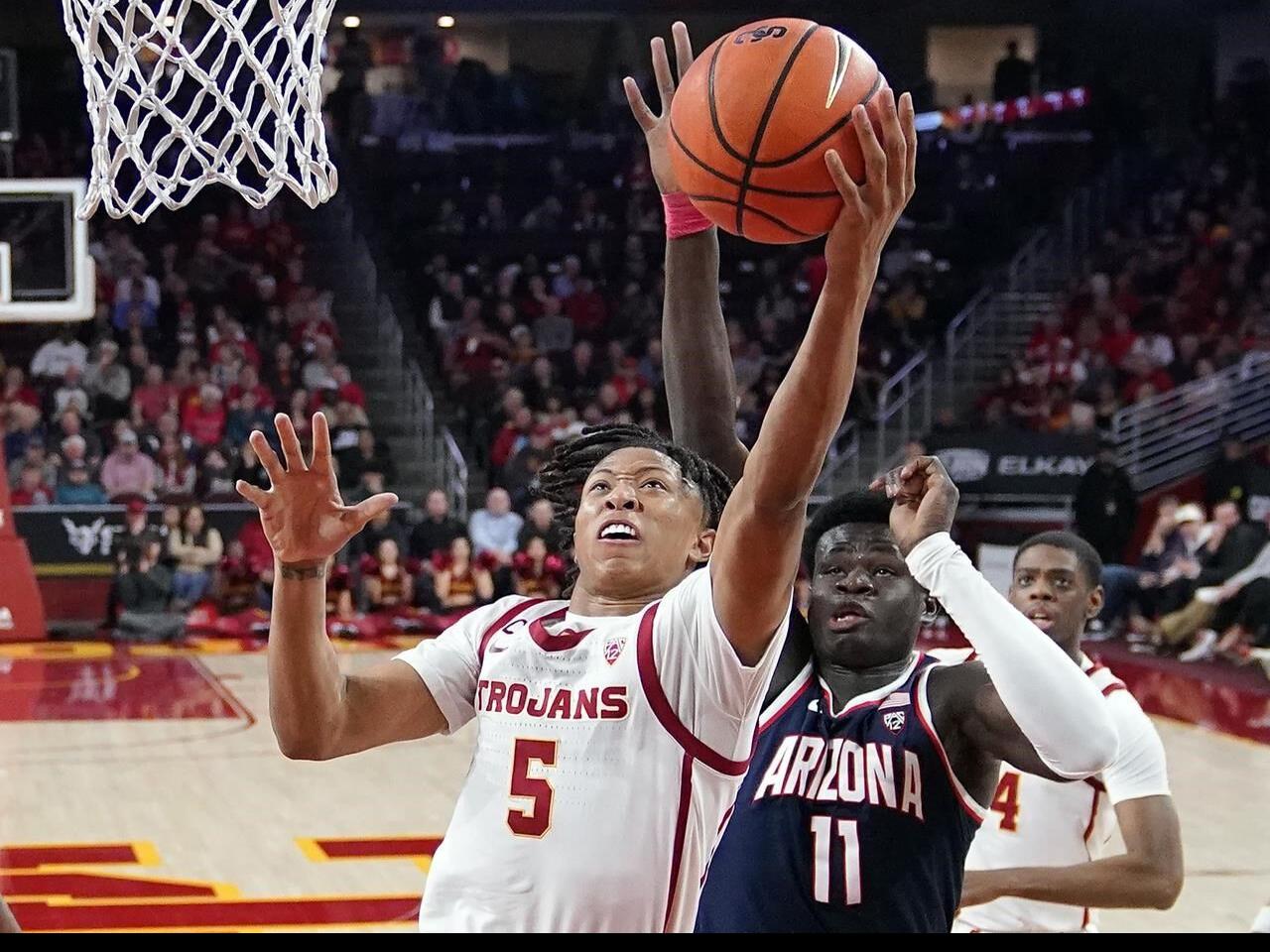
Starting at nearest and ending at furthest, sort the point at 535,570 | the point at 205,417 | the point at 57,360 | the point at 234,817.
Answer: the point at 234,817
the point at 535,570
the point at 205,417
the point at 57,360

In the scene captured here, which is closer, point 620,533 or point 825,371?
point 825,371

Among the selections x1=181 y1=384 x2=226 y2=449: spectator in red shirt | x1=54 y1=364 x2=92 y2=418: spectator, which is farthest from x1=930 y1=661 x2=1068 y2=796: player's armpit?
x1=54 y1=364 x2=92 y2=418: spectator

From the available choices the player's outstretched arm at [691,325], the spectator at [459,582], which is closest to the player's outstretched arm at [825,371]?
the player's outstretched arm at [691,325]

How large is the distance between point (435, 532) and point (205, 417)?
266 cm

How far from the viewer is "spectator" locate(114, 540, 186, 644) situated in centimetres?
1334

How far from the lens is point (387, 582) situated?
1401 centimetres

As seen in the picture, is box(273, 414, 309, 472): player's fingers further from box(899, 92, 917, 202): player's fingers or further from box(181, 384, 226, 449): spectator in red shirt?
box(181, 384, 226, 449): spectator in red shirt

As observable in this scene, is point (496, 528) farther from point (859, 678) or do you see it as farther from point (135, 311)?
point (859, 678)

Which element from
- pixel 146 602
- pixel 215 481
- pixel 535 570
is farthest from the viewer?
pixel 215 481

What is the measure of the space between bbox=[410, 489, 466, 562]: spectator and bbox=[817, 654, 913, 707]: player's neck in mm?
10807

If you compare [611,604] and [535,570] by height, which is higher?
[611,604]

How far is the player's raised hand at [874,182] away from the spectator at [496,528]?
11.6m

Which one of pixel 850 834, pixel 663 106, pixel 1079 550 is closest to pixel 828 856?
pixel 850 834

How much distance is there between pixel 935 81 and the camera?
76.2 feet
